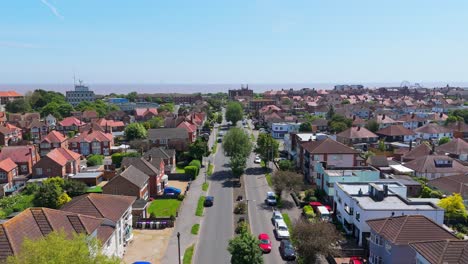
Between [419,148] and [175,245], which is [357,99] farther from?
[175,245]

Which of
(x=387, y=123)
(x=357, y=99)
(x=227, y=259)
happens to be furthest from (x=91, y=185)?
(x=357, y=99)

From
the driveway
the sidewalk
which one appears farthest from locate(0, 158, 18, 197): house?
the driveway

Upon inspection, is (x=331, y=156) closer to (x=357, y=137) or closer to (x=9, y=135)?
(x=357, y=137)

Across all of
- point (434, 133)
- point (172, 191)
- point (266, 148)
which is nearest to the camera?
point (172, 191)

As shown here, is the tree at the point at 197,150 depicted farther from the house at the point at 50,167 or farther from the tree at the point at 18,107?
the tree at the point at 18,107

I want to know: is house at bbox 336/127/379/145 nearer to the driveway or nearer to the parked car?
the parked car

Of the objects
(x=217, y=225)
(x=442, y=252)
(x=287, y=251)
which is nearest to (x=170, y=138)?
(x=217, y=225)

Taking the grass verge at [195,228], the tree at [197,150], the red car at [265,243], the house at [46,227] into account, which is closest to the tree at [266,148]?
the tree at [197,150]
